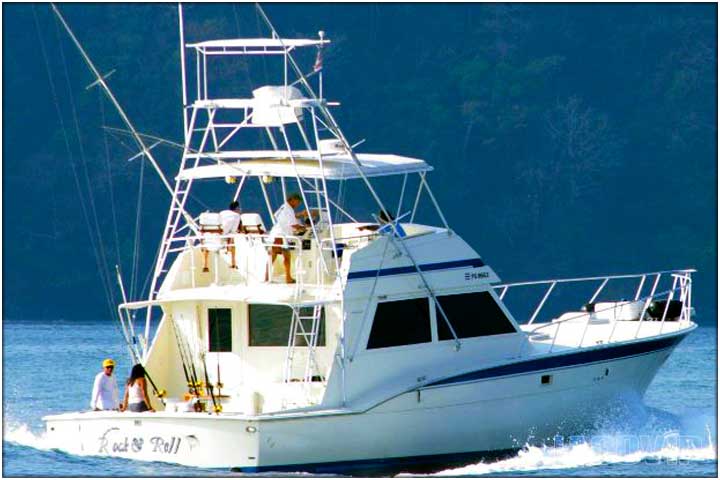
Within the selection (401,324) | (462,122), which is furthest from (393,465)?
(462,122)

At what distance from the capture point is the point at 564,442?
94.0 feet

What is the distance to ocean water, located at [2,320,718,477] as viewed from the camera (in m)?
27.2

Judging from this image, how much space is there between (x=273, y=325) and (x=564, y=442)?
163 inches

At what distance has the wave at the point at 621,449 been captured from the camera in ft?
91.0

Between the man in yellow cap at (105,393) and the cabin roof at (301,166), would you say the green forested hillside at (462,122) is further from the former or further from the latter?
the man in yellow cap at (105,393)

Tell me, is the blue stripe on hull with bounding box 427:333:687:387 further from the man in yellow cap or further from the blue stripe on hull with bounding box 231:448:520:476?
the man in yellow cap

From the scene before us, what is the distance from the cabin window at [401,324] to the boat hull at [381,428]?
72 cm

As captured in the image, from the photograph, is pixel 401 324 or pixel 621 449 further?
pixel 621 449

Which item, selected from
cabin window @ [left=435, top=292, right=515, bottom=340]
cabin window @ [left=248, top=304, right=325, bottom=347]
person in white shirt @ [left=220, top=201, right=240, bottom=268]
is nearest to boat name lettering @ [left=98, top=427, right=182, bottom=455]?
cabin window @ [left=248, top=304, right=325, bottom=347]

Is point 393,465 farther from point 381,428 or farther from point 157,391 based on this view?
point 157,391

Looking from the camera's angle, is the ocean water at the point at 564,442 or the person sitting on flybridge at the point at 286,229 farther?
the person sitting on flybridge at the point at 286,229

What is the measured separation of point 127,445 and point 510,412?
189 inches

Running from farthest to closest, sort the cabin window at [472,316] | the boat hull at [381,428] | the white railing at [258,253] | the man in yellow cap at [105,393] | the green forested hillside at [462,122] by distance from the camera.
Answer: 1. the green forested hillside at [462,122]
2. the cabin window at [472,316]
3. the man in yellow cap at [105,393]
4. the white railing at [258,253]
5. the boat hull at [381,428]

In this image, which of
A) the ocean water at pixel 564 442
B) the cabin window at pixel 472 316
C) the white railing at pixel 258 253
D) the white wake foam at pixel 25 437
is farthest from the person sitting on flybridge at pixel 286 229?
the white wake foam at pixel 25 437
